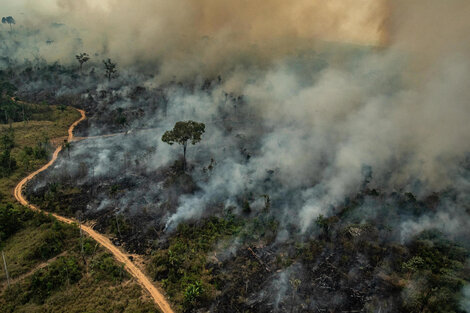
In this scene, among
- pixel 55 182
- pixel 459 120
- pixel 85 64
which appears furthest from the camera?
pixel 85 64

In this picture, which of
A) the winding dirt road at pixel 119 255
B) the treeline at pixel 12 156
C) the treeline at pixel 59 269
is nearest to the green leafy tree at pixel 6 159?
the treeline at pixel 12 156

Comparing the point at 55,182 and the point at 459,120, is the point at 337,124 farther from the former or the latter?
the point at 55,182

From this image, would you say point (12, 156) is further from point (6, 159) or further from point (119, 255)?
point (119, 255)

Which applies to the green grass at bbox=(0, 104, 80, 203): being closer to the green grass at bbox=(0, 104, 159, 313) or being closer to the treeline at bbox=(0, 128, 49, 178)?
the treeline at bbox=(0, 128, 49, 178)

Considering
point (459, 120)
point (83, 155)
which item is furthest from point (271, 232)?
point (83, 155)

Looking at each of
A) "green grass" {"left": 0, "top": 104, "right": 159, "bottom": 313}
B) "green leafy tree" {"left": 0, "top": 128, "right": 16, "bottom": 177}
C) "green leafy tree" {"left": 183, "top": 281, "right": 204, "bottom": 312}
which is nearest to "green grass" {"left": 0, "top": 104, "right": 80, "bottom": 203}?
"green leafy tree" {"left": 0, "top": 128, "right": 16, "bottom": 177}

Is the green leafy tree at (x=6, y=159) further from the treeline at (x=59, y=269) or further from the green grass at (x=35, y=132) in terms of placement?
the treeline at (x=59, y=269)

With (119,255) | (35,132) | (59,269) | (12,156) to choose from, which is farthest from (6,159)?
(119,255)

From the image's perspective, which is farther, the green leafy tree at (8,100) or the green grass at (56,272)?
the green leafy tree at (8,100)

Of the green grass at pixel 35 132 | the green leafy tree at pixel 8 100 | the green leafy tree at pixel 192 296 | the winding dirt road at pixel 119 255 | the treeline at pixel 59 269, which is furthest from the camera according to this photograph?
the green leafy tree at pixel 8 100
